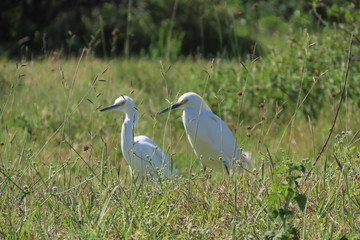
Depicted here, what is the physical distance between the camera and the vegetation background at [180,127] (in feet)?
9.37

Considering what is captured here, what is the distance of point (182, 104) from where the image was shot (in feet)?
16.8

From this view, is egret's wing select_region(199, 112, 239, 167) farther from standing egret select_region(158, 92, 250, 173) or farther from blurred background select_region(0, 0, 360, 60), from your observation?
blurred background select_region(0, 0, 360, 60)

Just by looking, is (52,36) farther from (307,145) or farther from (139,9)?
(307,145)

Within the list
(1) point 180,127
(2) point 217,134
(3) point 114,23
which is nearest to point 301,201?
(2) point 217,134

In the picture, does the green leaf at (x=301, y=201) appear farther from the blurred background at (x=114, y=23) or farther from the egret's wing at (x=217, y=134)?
the blurred background at (x=114, y=23)

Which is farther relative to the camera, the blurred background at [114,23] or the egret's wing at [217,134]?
the blurred background at [114,23]

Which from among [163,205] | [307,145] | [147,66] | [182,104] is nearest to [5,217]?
[163,205]

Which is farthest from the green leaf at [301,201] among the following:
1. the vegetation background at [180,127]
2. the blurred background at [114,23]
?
the blurred background at [114,23]

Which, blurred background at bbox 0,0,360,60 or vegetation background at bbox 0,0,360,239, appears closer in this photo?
vegetation background at bbox 0,0,360,239

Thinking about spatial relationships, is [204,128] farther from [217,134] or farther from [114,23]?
[114,23]

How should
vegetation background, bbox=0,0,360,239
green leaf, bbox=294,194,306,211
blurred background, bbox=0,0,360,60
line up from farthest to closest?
1. blurred background, bbox=0,0,360,60
2. vegetation background, bbox=0,0,360,239
3. green leaf, bbox=294,194,306,211

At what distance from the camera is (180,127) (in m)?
6.72

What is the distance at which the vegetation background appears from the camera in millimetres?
2855

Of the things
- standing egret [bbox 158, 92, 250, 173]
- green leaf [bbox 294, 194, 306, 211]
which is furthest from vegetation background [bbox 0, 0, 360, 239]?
standing egret [bbox 158, 92, 250, 173]
